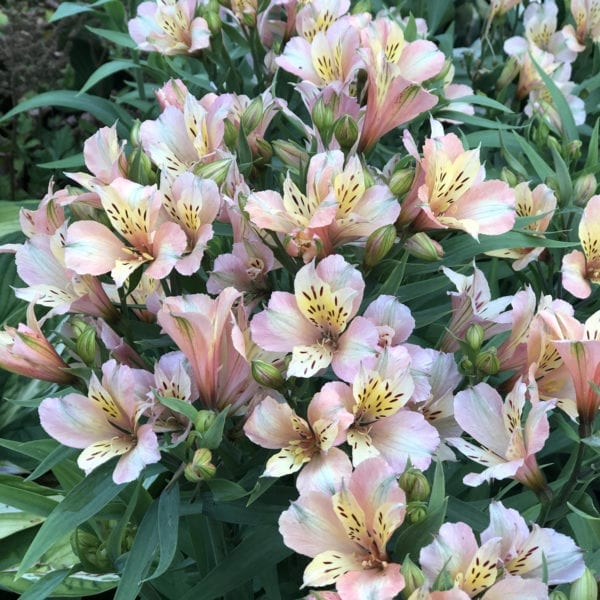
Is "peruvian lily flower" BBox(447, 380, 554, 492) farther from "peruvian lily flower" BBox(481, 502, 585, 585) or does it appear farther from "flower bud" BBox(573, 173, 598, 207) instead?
"flower bud" BBox(573, 173, 598, 207)

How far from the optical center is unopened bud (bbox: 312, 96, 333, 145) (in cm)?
96

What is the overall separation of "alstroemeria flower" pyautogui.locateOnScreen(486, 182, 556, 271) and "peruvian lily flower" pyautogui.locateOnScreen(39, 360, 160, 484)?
0.51m

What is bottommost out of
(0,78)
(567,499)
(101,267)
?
(0,78)

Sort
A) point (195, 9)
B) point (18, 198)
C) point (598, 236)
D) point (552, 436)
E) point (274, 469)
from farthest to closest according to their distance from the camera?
point (18, 198) < point (195, 9) < point (552, 436) < point (598, 236) < point (274, 469)

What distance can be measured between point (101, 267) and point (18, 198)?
6.72 feet

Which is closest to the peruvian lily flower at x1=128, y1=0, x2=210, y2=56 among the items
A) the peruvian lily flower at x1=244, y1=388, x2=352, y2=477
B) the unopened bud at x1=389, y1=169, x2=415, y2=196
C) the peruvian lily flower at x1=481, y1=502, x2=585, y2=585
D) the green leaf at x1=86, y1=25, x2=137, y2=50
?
the green leaf at x1=86, y1=25, x2=137, y2=50

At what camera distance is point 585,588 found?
2.26ft

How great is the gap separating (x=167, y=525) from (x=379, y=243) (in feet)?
1.21

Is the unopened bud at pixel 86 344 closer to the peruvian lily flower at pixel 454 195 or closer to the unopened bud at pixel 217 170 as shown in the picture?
the unopened bud at pixel 217 170

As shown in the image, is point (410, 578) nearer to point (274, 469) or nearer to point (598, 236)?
point (274, 469)

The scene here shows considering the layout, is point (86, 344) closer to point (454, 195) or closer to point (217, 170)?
point (217, 170)

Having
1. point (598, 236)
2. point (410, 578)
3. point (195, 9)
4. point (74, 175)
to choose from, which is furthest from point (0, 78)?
point (410, 578)

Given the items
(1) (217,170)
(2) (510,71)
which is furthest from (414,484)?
(2) (510,71)

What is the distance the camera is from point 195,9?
52.7 inches
